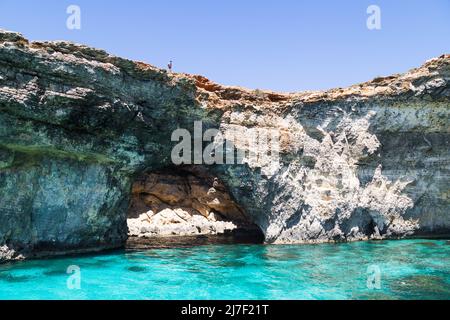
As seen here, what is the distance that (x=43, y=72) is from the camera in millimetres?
15688

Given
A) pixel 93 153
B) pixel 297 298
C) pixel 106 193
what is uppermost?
pixel 93 153

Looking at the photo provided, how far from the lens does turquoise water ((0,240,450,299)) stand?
1178 centimetres

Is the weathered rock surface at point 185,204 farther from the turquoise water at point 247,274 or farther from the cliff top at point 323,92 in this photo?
the turquoise water at point 247,274

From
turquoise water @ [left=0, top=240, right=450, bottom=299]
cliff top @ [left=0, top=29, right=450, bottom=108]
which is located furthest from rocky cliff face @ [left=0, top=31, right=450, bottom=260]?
turquoise water @ [left=0, top=240, right=450, bottom=299]

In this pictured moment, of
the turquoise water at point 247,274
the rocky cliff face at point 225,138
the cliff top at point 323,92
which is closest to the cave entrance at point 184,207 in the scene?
the rocky cliff face at point 225,138

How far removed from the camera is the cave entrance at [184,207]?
27141 mm

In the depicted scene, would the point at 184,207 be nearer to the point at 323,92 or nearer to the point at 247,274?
the point at 323,92

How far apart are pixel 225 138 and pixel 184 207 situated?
980 centimetres

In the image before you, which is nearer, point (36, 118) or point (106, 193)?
point (36, 118)

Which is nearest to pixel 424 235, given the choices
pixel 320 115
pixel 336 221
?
pixel 336 221

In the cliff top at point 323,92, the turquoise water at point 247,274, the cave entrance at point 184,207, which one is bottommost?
the turquoise water at point 247,274

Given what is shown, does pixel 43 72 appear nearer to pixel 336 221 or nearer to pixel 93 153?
pixel 93 153

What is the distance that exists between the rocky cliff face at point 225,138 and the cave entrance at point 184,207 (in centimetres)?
593
